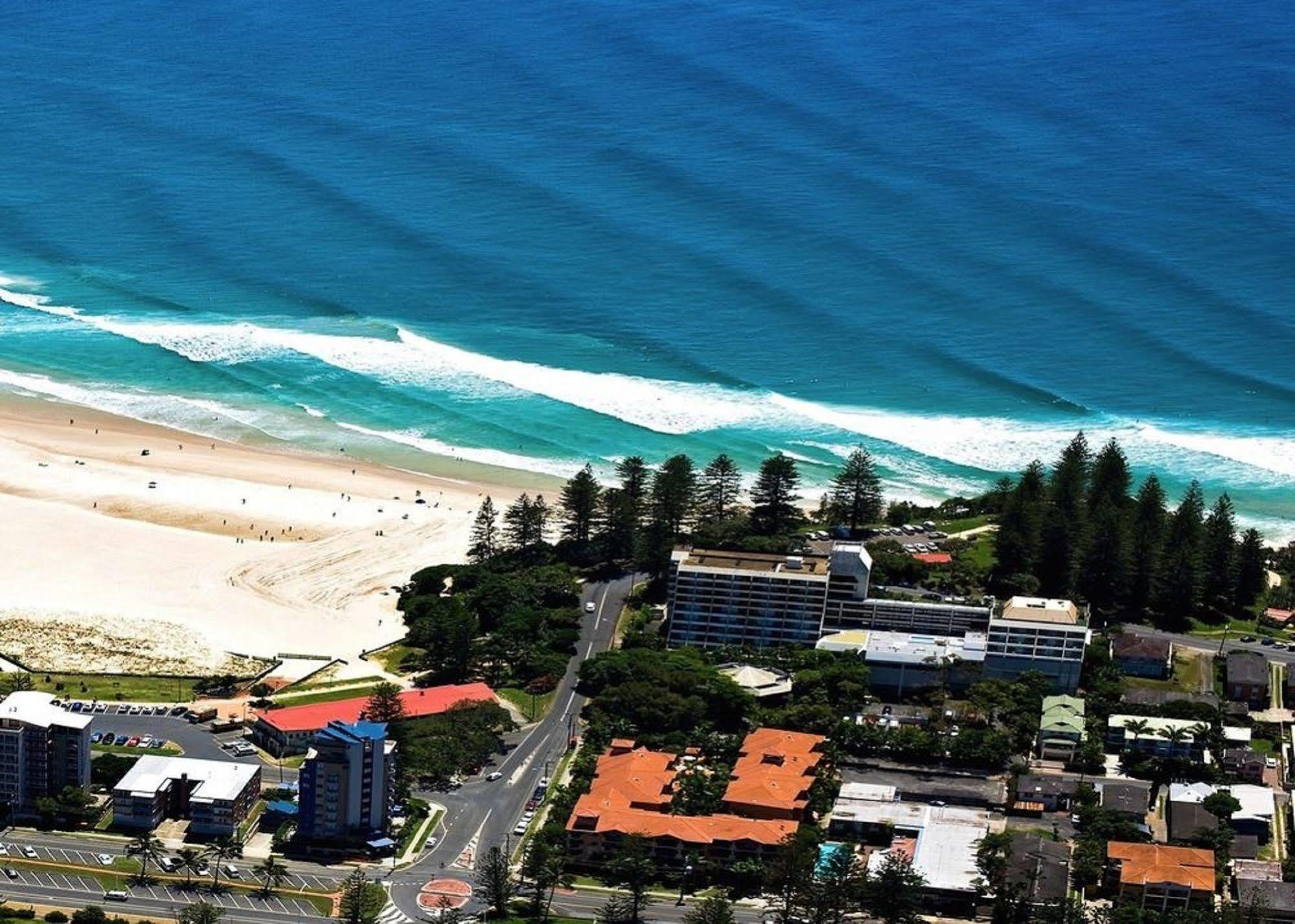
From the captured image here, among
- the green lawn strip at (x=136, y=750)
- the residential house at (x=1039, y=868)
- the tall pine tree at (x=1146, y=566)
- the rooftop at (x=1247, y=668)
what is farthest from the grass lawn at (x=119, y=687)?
the rooftop at (x=1247, y=668)

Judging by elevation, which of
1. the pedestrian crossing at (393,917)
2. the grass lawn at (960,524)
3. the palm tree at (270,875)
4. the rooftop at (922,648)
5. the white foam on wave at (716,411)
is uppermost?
the white foam on wave at (716,411)

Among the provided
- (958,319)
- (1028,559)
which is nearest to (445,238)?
(958,319)

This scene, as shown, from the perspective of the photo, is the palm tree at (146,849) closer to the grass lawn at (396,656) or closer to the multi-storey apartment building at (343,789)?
the multi-storey apartment building at (343,789)

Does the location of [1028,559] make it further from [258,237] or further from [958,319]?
[258,237]

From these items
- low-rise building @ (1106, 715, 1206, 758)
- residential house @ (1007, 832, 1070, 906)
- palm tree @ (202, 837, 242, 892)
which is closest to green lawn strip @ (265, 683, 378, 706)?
palm tree @ (202, 837, 242, 892)

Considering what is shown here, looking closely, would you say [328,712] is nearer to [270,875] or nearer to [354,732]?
[354,732]

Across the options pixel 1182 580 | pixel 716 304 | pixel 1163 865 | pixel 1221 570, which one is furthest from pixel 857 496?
pixel 1163 865
